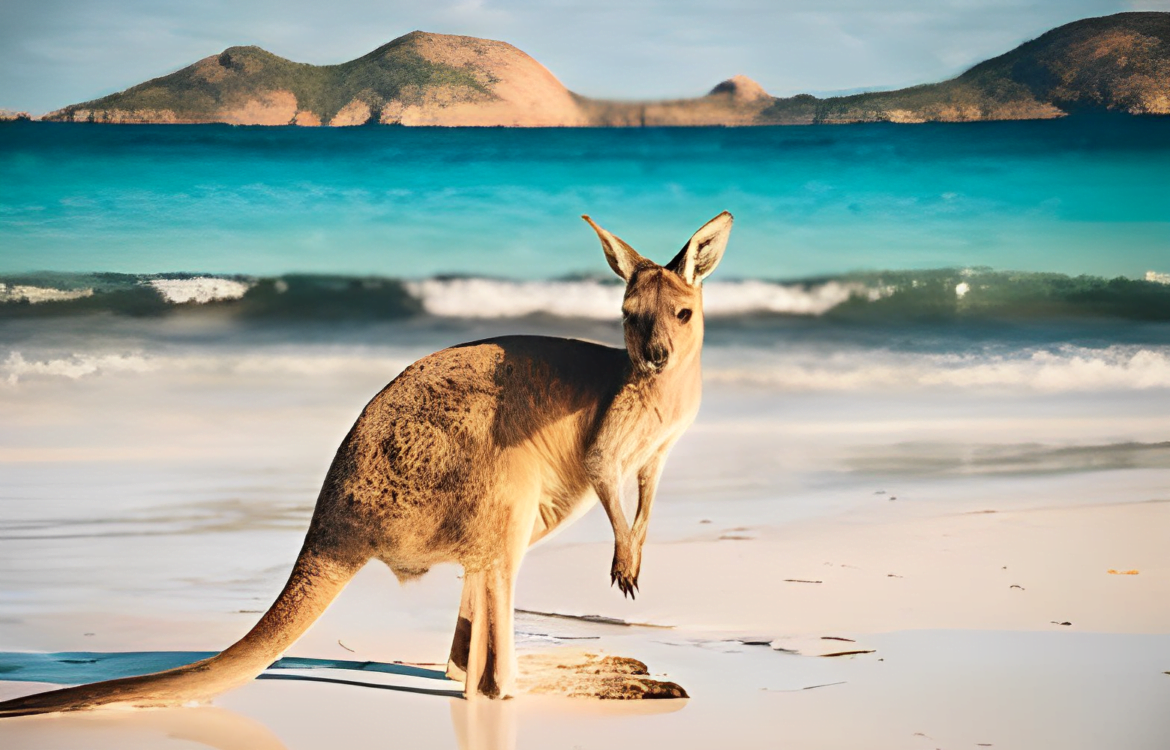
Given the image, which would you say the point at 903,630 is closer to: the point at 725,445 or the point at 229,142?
the point at 725,445

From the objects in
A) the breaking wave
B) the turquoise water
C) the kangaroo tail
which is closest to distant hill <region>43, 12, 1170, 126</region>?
the turquoise water

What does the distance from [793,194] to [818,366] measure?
2.84 m

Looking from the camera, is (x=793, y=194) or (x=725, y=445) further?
(x=793, y=194)

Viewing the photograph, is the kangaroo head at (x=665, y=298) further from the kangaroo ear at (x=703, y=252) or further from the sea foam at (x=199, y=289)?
the sea foam at (x=199, y=289)

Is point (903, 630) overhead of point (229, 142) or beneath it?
beneath

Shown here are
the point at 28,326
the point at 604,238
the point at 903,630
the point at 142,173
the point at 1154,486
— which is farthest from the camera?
the point at 142,173

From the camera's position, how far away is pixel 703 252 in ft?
12.0

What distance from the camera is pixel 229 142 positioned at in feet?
39.8

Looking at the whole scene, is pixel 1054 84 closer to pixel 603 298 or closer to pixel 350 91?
pixel 603 298

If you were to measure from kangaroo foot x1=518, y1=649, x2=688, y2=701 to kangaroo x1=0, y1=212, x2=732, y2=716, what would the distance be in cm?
21

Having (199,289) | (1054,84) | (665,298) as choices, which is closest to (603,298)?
(199,289)

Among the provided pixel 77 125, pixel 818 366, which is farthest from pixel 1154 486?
pixel 77 125

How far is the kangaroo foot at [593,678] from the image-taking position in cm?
375

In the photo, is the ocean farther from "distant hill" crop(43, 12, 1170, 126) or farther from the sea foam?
"distant hill" crop(43, 12, 1170, 126)
